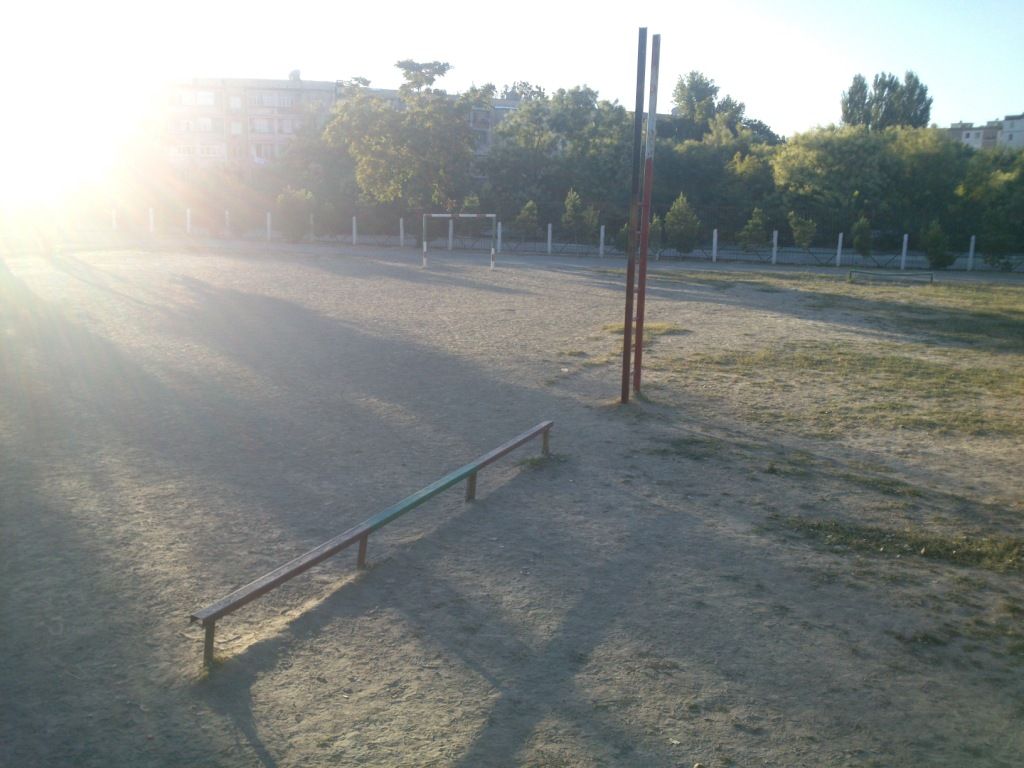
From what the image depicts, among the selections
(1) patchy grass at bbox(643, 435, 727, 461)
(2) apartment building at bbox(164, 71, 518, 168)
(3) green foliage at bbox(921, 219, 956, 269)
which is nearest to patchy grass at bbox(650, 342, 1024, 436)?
(1) patchy grass at bbox(643, 435, 727, 461)

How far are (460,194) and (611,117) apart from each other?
10.3 metres

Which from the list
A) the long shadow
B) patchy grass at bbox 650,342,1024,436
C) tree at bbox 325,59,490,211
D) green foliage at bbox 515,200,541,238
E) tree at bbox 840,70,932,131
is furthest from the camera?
tree at bbox 840,70,932,131

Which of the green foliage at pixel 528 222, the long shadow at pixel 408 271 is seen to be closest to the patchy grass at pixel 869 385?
the long shadow at pixel 408 271

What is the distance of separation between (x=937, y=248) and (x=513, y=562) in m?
32.5

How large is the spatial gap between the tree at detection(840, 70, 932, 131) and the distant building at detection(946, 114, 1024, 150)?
28.2 meters

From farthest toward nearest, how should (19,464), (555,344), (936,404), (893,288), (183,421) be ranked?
(893,288), (555,344), (936,404), (183,421), (19,464)

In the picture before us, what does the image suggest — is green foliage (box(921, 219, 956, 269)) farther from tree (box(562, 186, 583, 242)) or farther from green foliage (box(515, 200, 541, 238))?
green foliage (box(515, 200, 541, 238))

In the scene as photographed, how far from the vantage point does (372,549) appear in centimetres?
565

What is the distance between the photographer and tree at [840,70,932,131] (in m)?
60.9

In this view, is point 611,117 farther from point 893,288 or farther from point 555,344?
point 555,344

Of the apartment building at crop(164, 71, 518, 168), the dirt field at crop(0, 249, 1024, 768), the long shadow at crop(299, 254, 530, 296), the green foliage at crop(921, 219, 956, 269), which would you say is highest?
the apartment building at crop(164, 71, 518, 168)

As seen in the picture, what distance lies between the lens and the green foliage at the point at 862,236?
35.1m

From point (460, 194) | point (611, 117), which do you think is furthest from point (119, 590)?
point (611, 117)

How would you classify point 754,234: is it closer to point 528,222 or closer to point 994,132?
point 528,222
